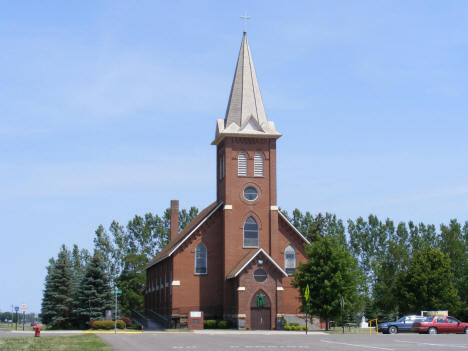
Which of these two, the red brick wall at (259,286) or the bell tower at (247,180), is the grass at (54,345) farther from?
the bell tower at (247,180)

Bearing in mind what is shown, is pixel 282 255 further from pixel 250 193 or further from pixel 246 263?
pixel 246 263

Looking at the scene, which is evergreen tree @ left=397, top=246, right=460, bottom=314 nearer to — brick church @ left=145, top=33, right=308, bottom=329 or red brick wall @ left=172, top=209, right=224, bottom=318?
brick church @ left=145, top=33, right=308, bottom=329

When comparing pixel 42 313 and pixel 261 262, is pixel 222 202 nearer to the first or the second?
pixel 261 262

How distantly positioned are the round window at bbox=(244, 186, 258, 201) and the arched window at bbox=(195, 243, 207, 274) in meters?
5.72

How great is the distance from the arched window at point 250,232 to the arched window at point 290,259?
11.6 feet

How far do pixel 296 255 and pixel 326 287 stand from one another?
1082cm

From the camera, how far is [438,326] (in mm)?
42875

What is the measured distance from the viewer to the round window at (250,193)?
55.5 metres

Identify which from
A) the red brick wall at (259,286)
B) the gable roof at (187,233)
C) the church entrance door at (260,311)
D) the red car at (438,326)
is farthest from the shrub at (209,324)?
the red car at (438,326)

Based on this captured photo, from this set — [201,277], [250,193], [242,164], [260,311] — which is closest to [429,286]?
[260,311]

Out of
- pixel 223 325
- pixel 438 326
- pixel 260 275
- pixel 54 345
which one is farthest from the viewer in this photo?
pixel 260 275

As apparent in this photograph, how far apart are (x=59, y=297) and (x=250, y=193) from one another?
22.2 meters

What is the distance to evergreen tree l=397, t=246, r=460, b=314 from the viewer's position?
2516 inches

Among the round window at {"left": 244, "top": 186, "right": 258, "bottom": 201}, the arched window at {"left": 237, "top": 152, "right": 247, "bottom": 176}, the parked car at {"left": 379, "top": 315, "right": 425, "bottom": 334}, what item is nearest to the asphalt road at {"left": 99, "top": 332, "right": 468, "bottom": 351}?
the parked car at {"left": 379, "top": 315, "right": 425, "bottom": 334}
